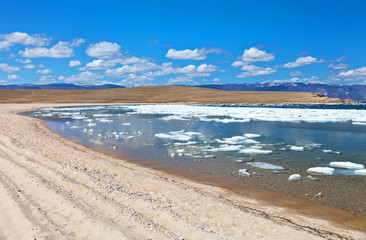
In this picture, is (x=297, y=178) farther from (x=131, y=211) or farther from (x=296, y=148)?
(x=131, y=211)

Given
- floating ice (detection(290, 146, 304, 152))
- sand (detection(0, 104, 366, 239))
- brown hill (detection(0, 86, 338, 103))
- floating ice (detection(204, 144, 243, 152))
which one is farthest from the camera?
brown hill (detection(0, 86, 338, 103))

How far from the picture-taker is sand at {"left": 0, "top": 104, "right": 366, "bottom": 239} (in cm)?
424

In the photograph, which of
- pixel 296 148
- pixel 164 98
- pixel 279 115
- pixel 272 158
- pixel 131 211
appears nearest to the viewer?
pixel 131 211

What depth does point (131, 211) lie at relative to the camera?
4.93 metres

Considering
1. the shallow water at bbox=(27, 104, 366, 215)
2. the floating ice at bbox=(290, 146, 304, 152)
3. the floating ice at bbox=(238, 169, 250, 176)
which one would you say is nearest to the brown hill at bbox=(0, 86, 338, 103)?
the shallow water at bbox=(27, 104, 366, 215)

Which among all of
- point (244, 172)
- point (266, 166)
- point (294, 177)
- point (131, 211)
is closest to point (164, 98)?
point (266, 166)

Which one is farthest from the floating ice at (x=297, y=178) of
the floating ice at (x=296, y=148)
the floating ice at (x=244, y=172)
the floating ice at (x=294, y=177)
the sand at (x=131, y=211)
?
the floating ice at (x=296, y=148)

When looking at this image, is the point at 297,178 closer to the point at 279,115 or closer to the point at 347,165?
the point at 347,165

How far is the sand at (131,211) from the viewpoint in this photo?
4242 millimetres

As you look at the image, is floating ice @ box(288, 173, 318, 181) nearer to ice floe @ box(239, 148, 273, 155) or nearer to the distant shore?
ice floe @ box(239, 148, 273, 155)

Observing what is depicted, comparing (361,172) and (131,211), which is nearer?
(131,211)

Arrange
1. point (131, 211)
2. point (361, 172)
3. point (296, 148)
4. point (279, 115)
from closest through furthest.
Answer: point (131, 211)
point (361, 172)
point (296, 148)
point (279, 115)

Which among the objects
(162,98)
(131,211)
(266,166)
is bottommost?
(266,166)

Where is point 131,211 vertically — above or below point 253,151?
above
